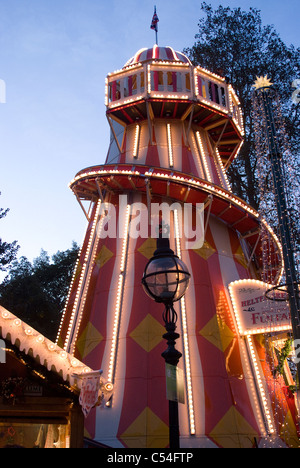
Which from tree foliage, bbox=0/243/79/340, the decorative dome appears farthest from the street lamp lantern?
tree foliage, bbox=0/243/79/340

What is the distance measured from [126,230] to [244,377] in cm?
577

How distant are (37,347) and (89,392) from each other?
1.11 m

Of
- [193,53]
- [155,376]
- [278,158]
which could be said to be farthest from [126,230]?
[193,53]

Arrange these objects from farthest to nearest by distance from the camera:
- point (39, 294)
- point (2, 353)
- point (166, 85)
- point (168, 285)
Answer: point (39, 294) < point (166, 85) < point (2, 353) < point (168, 285)

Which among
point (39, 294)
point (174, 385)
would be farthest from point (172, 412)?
point (39, 294)

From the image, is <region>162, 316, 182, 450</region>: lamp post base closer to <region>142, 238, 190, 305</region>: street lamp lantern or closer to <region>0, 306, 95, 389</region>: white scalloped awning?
<region>142, 238, 190, 305</region>: street lamp lantern

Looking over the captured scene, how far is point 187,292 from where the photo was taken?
13.2m

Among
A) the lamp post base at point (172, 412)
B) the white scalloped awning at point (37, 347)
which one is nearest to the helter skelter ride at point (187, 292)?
the white scalloped awning at point (37, 347)

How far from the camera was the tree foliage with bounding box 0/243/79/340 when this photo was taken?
24328mm

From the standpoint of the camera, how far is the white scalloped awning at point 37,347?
279 inches

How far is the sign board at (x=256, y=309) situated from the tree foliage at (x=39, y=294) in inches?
488

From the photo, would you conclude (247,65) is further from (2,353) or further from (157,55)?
(2,353)

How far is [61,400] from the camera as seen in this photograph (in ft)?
25.0
